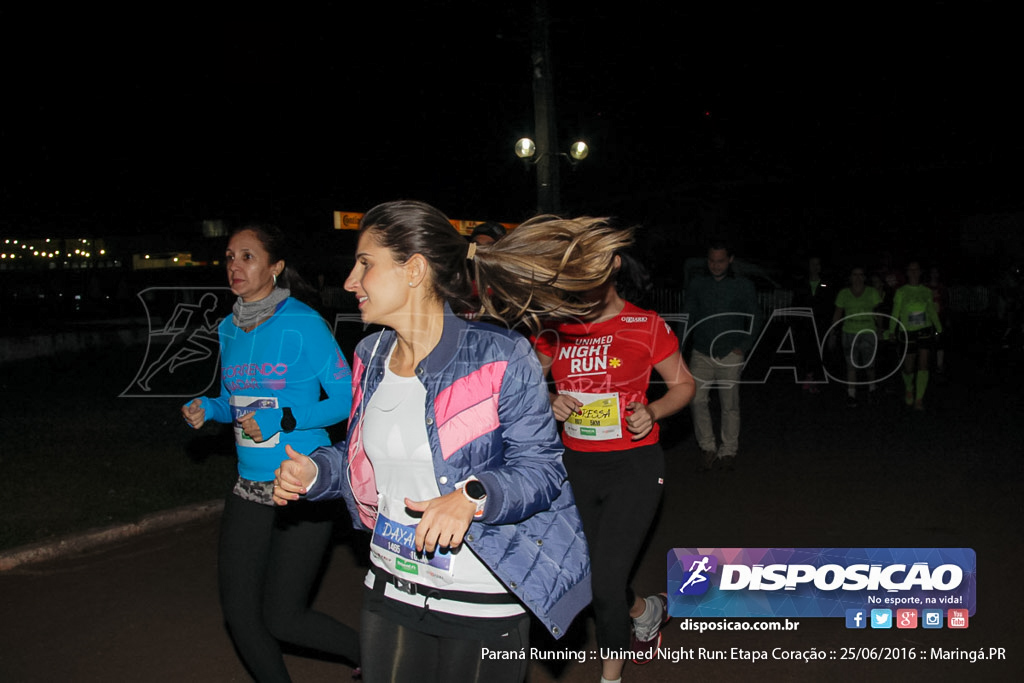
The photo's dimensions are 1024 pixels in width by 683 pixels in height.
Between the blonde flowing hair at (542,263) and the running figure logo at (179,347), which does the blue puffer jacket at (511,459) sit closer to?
the blonde flowing hair at (542,263)

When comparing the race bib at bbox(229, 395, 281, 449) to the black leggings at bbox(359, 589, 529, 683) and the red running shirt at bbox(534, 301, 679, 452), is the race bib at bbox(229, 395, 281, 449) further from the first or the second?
the red running shirt at bbox(534, 301, 679, 452)

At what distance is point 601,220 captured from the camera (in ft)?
9.50

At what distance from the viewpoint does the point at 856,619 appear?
4602 mm

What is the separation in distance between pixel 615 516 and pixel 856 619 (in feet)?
5.77

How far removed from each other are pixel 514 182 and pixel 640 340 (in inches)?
1173

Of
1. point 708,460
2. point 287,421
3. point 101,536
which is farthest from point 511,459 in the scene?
point 708,460

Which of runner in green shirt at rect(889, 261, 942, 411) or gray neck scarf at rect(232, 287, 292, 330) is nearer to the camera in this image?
gray neck scarf at rect(232, 287, 292, 330)

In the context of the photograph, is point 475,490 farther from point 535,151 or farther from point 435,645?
point 535,151

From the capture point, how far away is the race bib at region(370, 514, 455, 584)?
2.40m

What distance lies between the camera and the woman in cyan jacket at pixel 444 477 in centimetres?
234

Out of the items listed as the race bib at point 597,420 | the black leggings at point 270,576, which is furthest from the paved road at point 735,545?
the race bib at point 597,420

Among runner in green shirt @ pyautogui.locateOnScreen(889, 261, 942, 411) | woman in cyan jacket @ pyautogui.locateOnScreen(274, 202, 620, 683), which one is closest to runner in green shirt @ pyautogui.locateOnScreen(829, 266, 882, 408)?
runner in green shirt @ pyautogui.locateOnScreen(889, 261, 942, 411)

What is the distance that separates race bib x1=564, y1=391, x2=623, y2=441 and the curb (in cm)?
419

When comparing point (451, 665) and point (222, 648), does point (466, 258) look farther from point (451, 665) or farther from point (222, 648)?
point (222, 648)
